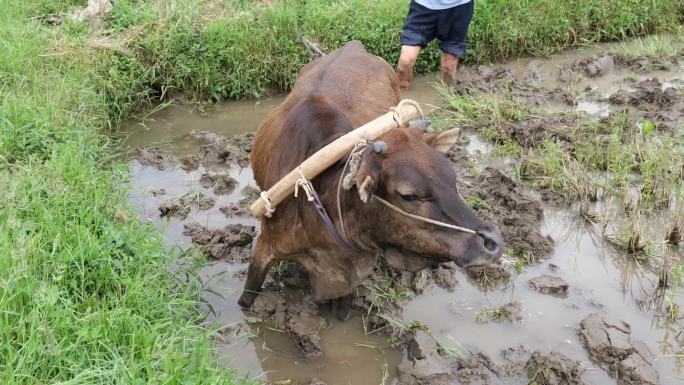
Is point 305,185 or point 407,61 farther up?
point 305,185

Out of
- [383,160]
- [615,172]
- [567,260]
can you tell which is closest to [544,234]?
[567,260]

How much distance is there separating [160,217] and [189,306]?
1.40 metres

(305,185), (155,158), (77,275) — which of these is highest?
(305,185)

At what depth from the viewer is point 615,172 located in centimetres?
566

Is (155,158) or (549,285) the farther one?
(155,158)

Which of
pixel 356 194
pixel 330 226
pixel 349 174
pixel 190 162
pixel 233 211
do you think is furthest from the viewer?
pixel 190 162

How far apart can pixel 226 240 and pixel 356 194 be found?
1.80 m

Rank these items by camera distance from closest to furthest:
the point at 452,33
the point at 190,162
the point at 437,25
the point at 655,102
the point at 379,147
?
the point at 379,147, the point at 190,162, the point at 655,102, the point at 437,25, the point at 452,33

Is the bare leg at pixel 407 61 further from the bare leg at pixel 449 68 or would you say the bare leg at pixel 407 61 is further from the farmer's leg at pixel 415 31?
the bare leg at pixel 449 68

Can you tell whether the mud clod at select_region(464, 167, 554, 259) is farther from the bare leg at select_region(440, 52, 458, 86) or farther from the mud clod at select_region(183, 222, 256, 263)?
the bare leg at select_region(440, 52, 458, 86)

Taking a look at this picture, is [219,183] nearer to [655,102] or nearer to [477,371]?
[477,371]

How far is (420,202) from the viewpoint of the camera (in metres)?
3.18

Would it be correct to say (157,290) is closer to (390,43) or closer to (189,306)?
(189,306)

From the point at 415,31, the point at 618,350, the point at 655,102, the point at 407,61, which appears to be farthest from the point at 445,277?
the point at 655,102
